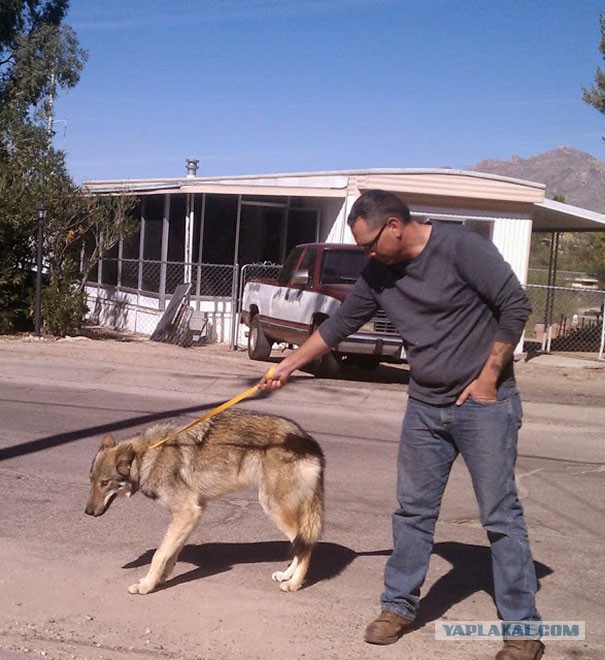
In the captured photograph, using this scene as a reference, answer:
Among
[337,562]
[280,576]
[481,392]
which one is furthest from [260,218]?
[481,392]

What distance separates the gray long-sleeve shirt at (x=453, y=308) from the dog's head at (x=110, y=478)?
1.74m

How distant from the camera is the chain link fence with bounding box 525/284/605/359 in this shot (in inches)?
803

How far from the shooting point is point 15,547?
571 centimetres

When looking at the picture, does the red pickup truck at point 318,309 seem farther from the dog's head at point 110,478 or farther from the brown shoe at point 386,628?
the brown shoe at point 386,628

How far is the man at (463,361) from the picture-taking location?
416 centimetres

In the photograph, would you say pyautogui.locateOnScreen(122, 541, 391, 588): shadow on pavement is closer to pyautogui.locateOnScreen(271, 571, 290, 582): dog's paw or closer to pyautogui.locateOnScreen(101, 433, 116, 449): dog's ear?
pyautogui.locateOnScreen(271, 571, 290, 582): dog's paw

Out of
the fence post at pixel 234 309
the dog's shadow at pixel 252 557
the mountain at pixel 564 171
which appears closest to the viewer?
the dog's shadow at pixel 252 557

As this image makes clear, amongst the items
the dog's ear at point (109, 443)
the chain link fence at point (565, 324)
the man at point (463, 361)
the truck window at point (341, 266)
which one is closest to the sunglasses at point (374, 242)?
the man at point (463, 361)

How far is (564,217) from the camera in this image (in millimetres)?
19750

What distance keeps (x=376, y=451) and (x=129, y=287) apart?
44.7 feet

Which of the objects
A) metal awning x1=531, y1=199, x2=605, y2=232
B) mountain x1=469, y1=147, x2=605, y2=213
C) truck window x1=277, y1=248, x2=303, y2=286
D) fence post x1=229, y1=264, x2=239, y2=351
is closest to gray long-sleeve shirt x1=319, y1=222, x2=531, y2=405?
truck window x1=277, y1=248, x2=303, y2=286

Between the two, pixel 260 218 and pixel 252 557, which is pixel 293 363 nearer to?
pixel 252 557

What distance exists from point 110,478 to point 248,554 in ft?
3.96

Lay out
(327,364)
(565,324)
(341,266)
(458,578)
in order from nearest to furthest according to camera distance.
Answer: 1. (458,578)
2. (327,364)
3. (341,266)
4. (565,324)
